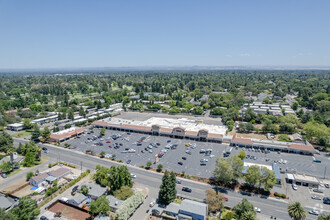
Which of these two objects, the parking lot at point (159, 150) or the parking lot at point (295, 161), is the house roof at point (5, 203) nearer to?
the parking lot at point (159, 150)

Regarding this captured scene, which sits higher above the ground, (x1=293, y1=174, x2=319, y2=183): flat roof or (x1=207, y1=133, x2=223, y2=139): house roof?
(x1=207, y1=133, x2=223, y2=139): house roof

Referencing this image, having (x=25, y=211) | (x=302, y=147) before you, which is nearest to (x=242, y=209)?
(x=25, y=211)

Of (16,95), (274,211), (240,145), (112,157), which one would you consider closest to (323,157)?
(240,145)

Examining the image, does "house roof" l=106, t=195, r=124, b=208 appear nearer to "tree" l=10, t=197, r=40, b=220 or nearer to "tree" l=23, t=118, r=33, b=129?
"tree" l=10, t=197, r=40, b=220

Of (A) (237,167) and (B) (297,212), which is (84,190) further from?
(B) (297,212)

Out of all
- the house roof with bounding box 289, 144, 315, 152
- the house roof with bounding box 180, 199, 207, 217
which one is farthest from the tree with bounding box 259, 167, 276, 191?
the house roof with bounding box 289, 144, 315, 152

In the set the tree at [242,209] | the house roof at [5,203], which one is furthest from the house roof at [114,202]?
the tree at [242,209]
